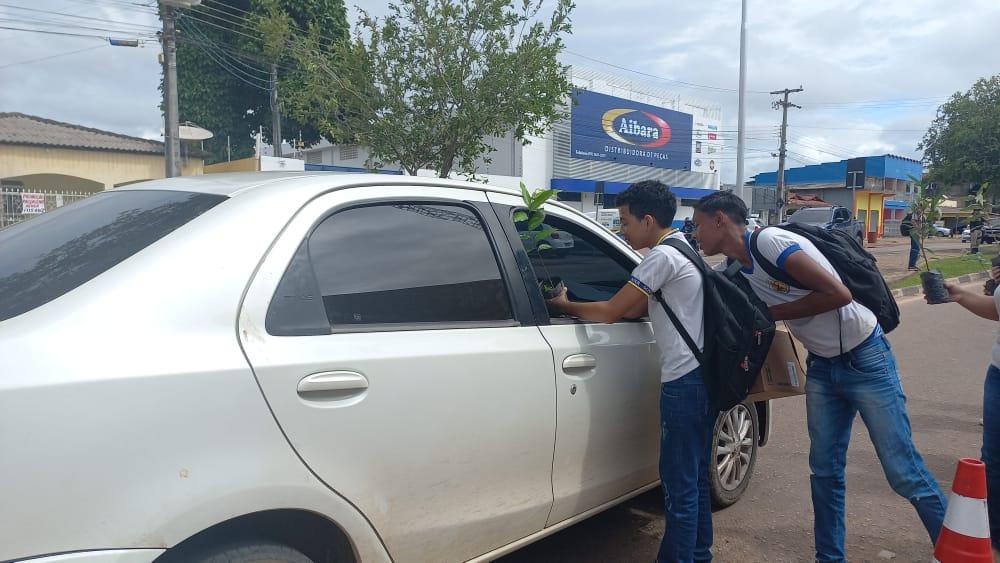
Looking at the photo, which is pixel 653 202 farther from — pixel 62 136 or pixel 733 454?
pixel 62 136

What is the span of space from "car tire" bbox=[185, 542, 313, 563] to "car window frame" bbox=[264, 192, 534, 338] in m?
0.54

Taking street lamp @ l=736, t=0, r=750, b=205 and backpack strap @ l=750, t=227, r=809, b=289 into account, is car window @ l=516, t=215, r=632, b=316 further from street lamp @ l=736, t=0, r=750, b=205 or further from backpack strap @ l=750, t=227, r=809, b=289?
street lamp @ l=736, t=0, r=750, b=205

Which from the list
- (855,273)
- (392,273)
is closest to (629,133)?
(855,273)

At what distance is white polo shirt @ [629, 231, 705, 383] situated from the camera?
8.78 ft

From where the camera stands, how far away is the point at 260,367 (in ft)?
5.85

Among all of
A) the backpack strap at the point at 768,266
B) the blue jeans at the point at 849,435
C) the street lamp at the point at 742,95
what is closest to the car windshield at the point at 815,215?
the street lamp at the point at 742,95

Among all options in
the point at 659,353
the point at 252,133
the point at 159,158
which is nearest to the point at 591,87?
the point at 252,133

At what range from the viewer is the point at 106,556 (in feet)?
4.96

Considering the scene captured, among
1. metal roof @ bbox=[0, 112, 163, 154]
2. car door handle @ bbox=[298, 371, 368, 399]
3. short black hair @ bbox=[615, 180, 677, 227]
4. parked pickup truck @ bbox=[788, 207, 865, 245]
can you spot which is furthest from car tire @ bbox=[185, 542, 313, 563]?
parked pickup truck @ bbox=[788, 207, 865, 245]

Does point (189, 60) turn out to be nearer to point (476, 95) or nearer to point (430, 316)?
point (476, 95)

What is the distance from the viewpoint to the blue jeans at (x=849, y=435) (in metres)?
2.83

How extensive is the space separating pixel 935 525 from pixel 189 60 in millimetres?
29742

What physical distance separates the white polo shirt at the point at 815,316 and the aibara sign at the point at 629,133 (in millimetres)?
32552

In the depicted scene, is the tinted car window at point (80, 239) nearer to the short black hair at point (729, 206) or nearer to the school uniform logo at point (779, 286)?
the short black hair at point (729, 206)
